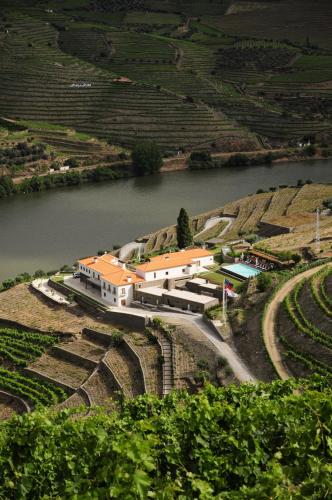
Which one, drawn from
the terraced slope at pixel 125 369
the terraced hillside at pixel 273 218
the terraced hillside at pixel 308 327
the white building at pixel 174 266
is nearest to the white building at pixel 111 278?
the white building at pixel 174 266

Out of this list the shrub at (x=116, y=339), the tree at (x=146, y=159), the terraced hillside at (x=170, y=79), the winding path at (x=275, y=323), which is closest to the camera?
the winding path at (x=275, y=323)

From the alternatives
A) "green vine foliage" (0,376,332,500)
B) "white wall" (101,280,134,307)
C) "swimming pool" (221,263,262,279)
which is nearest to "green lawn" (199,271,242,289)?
"swimming pool" (221,263,262,279)

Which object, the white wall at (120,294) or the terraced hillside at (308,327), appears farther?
the white wall at (120,294)

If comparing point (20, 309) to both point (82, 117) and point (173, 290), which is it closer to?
point (173, 290)

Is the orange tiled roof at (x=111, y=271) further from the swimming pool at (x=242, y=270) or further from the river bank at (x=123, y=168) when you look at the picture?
the river bank at (x=123, y=168)

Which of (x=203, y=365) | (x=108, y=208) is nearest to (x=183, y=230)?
(x=203, y=365)

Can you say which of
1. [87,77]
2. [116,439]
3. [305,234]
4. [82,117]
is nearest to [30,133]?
[82,117]

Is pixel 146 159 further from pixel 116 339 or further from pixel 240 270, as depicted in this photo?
pixel 116 339

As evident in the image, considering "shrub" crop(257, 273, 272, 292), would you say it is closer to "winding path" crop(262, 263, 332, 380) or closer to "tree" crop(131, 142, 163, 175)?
"winding path" crop(262, 263, 332, 380)
